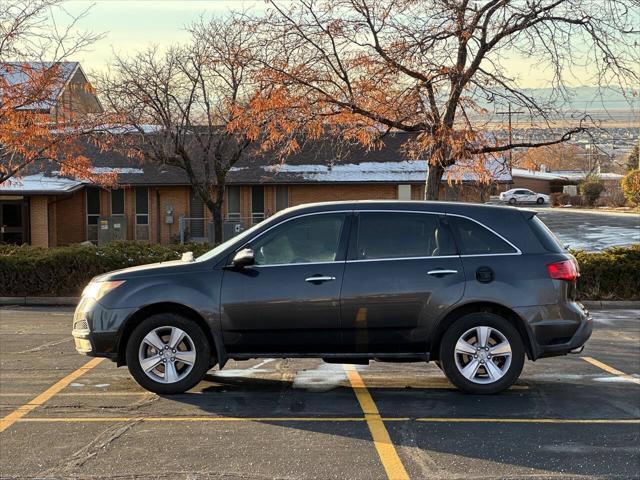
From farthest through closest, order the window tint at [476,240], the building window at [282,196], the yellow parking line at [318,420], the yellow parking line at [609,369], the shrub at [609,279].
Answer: the building window at [282,196]
the shrub at [609,279]
the yellow parking line at [609,369]
the window tint at [476,240]
the yellow parking line at [318,420]

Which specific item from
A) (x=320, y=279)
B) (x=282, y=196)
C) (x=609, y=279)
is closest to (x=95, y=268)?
(x=609, y=279)

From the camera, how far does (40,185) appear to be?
32.2 meters

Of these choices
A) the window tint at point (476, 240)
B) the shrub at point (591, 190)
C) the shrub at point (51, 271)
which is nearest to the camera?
the window tint at point (476, 240)

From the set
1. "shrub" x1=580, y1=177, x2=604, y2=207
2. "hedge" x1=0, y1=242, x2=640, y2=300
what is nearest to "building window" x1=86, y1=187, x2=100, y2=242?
"hedge" x1=0, y1=242, x2=640, y2=300

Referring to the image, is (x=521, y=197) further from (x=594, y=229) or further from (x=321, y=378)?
(x=321, y=378)

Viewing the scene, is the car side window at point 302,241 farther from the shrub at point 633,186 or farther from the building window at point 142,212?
the shrub at point 633,186

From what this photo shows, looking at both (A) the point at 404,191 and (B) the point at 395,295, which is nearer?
(B) the point at 395,295

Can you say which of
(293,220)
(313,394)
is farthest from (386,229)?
Answer: (313,394)

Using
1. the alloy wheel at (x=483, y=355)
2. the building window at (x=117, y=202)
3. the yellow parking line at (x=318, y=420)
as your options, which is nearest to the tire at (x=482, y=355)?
the alloy wheel at (x=483, y=355)

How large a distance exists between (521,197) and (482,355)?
62.5 m

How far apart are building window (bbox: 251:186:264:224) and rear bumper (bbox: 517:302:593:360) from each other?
27881 mm

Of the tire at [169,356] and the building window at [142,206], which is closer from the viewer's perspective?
the tire at [169,356]

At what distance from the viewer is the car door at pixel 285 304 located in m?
6.91

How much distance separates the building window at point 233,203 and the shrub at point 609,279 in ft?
69.6
